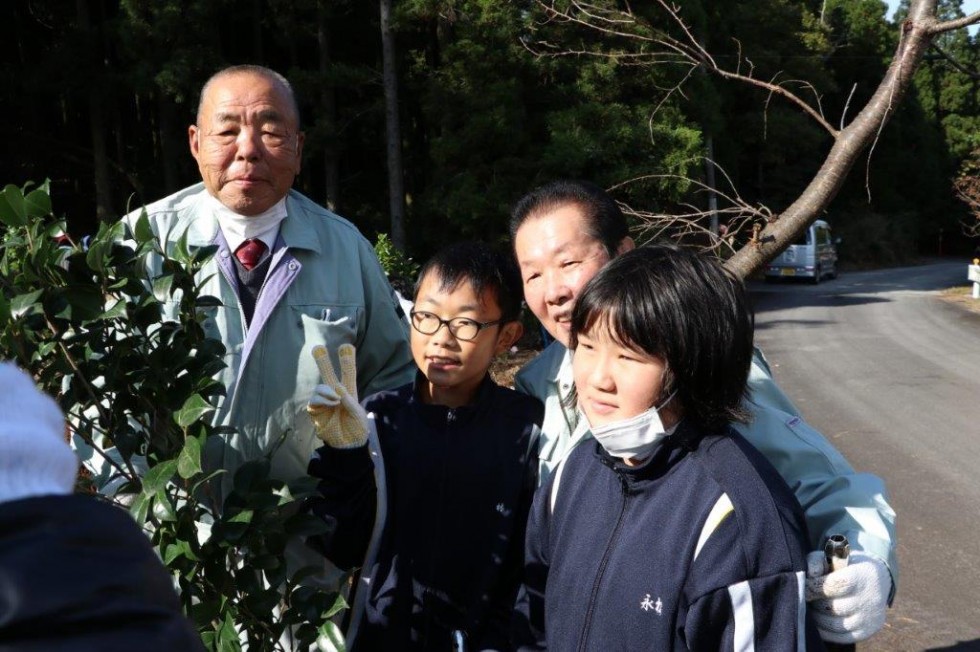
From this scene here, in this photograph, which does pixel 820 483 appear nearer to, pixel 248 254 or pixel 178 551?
pixel 178 551

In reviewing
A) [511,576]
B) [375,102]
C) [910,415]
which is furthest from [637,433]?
[375,102]

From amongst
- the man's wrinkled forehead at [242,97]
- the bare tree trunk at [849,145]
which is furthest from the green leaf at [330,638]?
the bare tree trunk at [849,145]

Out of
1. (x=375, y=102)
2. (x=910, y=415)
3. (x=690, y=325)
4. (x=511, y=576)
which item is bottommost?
(x=910, y=415)

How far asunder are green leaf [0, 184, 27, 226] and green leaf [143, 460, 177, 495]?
1.71 ft

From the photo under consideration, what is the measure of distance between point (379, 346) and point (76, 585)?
1.90m

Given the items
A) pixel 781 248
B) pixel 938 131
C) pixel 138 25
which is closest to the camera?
pixel 781 248

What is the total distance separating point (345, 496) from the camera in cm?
197

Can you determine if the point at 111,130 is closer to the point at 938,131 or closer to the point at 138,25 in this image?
the point at 138,25

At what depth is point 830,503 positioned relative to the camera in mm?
1704

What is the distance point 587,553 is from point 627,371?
1.11 ft

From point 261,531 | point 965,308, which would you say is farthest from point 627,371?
point 965,308

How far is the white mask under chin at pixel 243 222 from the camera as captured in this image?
7.97 ft

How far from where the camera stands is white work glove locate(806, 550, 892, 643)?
1.48 m

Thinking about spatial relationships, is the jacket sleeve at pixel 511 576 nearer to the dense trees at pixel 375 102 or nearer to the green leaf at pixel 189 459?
the green leaf at pixel 189 459
